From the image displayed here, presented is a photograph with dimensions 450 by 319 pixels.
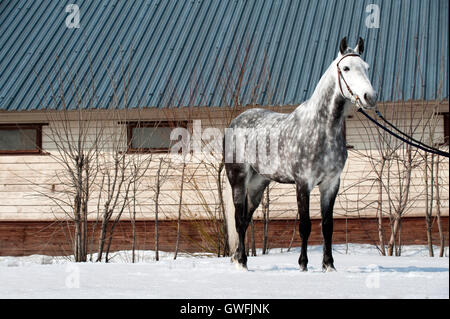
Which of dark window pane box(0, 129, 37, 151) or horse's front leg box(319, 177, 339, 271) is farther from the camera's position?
dark window pane box(0, 129, 37, 151)

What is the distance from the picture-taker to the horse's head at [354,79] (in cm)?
503

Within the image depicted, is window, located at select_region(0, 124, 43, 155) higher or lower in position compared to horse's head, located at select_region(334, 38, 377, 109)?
higher

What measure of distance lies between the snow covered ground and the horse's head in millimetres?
1416

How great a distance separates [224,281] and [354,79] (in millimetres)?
1960

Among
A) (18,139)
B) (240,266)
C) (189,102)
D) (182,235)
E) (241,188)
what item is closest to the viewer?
(240,266)

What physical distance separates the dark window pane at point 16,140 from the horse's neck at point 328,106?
8752 millimetres

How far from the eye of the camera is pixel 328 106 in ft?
18.6

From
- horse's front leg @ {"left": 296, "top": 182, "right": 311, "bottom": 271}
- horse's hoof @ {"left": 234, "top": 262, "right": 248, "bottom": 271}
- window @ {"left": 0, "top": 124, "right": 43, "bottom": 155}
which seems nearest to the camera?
horse's front leg @ {"left": 296, "top": 182, "right": 311, "bottom": 271}

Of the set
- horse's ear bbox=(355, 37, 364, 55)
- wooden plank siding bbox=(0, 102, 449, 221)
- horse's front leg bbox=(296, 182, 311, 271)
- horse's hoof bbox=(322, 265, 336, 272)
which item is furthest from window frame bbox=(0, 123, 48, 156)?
horse's ear bbox=(355, 37, 364, 55)

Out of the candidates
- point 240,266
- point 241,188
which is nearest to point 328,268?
point 240,266

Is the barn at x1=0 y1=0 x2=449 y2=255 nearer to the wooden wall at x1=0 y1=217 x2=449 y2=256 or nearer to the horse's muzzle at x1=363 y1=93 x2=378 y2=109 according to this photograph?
the wooden wall at x1=0 y1=217 x2=449 y2=256

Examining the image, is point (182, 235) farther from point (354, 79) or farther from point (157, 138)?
point (354, 79)

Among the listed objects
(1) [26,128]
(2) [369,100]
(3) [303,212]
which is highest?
(1) [26,128]

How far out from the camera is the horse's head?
5027mm
